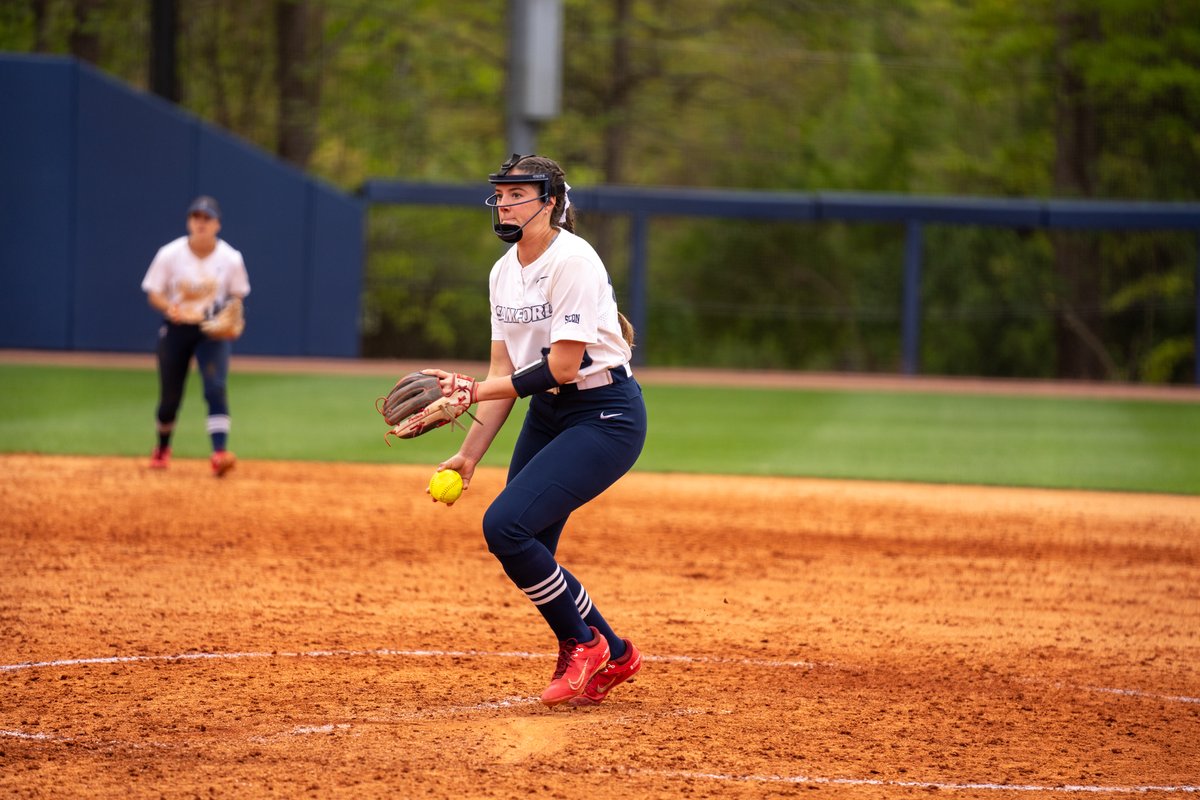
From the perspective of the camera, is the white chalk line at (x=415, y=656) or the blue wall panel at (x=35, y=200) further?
the blue wall panel at (x=35, y=200)

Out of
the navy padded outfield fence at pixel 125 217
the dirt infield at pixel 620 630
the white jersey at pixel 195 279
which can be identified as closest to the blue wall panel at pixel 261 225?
the navy padded outfield fence at pixel 125 217

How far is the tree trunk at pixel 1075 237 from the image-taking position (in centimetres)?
2878

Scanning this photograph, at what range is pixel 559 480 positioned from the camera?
18.4 ft

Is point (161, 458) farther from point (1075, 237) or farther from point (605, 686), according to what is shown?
point (1075, 237)

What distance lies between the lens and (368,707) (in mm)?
5797

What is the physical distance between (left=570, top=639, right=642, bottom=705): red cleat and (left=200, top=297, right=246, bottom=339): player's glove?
6.59 metres

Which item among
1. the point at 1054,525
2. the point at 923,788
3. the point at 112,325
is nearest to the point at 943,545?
the point at 1054,525

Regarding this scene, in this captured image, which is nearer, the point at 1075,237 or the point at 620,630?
the point at 620,630

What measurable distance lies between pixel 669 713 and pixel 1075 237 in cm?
2589

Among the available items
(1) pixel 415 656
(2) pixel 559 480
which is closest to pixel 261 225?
(1) pixel 415 656

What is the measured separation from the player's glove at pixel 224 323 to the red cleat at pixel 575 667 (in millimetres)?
6609

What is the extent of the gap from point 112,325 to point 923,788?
21.1m

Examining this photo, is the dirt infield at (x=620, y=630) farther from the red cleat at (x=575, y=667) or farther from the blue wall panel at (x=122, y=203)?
the blue wall panel at (x=122, y=203)

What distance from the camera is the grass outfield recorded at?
13945 millimetres
